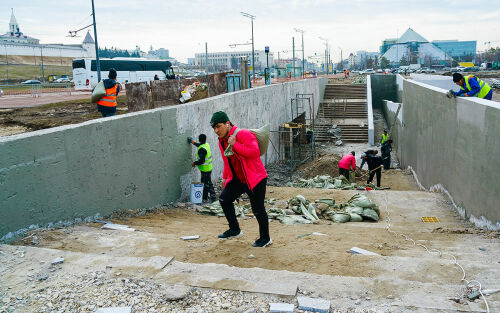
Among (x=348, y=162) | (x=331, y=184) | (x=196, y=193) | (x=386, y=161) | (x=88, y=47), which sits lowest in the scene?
(x=386, y=161)

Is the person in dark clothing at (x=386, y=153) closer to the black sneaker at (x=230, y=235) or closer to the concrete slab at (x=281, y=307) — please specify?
the black sneaker at (x=230, y=235)

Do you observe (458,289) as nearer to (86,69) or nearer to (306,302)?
(306,302)

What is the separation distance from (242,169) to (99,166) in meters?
2.62

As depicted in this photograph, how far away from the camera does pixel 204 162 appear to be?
28.5ft

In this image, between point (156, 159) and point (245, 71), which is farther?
point (245, 71)

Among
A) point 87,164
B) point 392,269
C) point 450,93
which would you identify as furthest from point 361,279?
point 450,93

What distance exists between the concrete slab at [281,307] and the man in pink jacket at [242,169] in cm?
172

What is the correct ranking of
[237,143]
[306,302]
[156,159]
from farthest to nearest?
[156,159] → [237,143] → [306,302]

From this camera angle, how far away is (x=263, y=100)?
16.3 meters

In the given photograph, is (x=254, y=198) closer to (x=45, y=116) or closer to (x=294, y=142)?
(x=45, y=116)

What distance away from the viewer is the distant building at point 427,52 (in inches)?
3971

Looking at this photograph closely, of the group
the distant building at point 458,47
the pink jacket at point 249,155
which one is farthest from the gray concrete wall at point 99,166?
the distant building at point 458,47

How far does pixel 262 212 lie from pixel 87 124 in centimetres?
301

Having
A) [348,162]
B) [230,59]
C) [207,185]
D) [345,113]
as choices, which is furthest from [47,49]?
[207,185]
